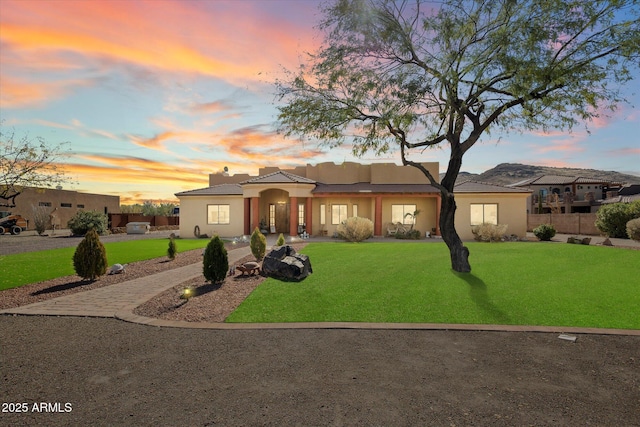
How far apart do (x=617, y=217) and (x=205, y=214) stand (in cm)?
2964

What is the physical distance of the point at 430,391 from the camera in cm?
382

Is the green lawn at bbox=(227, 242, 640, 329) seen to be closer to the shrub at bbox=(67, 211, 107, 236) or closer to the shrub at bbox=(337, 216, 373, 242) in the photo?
the shrub at bbox=(337, 216, 373, 242)

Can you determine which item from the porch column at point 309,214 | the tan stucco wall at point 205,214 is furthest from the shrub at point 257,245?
the tan stucco wall at point 205,214

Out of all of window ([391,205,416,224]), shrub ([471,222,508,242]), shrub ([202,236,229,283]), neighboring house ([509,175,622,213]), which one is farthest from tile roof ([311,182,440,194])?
neighboring house ([509,175,622,213])

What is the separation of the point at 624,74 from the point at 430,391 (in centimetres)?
1167

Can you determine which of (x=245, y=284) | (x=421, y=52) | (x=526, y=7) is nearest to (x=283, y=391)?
(x=245, y=284)

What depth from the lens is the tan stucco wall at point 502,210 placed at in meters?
23.9

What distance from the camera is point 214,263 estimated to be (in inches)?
375

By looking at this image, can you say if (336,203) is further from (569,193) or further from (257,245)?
(569,193)

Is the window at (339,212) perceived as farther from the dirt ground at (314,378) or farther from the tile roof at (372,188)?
the dirt ground at (314,378)

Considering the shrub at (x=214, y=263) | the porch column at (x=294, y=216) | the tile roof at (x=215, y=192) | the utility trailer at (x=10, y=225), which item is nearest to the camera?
the shrub at (x=214, y=263)

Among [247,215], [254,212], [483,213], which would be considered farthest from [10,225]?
[483,213]

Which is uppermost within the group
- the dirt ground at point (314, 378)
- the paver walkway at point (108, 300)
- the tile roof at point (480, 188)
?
the tile roof at point (480, 188)

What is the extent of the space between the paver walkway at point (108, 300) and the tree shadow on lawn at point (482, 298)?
25.0 feet
